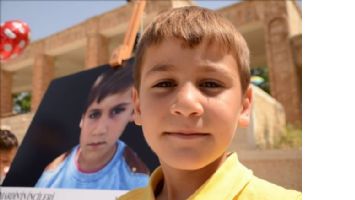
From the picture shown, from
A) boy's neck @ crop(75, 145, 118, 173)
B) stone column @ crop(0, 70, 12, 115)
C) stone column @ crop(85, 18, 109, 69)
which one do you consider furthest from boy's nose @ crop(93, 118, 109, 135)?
stone column @ crop(0, 70, 12, 115)

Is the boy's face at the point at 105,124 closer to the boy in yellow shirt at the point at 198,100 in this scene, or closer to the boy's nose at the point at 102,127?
the boy's nose at the point at 102,127

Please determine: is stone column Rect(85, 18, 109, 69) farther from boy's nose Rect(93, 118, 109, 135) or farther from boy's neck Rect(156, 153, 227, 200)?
boy's neck Rect(156, 153, 227, 200)

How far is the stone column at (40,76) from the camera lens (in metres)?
10.5

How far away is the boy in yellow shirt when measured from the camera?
2.30 ft

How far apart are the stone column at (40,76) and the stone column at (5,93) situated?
1.90 metres

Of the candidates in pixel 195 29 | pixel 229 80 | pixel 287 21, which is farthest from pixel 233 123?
pixel 287 21

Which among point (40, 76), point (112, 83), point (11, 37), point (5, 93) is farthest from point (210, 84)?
point (5, 93)

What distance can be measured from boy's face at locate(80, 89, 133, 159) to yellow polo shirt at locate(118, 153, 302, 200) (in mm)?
1031

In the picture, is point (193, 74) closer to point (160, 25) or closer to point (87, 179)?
point (160, 25)

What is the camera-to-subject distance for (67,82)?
7.45 ft

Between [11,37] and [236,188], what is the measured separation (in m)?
4.26

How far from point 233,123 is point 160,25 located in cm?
30

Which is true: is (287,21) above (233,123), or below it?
below
